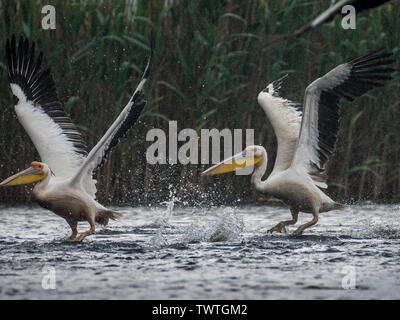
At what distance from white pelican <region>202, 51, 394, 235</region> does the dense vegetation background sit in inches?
72.1

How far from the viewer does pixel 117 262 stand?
6809 mm

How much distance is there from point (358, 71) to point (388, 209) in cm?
251

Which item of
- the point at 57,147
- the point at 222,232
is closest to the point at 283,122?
the point at 222,232

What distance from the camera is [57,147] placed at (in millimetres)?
8320

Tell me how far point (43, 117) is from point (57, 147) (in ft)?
1.17

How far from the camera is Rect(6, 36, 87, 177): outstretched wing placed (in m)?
8.30

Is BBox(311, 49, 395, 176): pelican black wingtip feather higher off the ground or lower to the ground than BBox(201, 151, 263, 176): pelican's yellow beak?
higher

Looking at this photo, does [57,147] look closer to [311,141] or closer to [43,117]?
[43,117]

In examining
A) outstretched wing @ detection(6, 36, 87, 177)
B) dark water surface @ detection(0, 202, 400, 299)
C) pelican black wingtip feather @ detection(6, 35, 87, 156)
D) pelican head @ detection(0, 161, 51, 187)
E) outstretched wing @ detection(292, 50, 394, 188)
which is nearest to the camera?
dark water surface @ detection(0, 202, 400, 299)

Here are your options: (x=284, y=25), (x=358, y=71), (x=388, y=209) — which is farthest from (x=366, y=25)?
(x=358, y=71)

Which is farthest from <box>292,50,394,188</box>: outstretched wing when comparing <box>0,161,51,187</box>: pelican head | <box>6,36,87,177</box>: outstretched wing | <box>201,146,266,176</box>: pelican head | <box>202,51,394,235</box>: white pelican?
<box>0,161,51,187</box>: pelican head

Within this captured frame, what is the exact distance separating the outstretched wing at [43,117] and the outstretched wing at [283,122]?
1.84m

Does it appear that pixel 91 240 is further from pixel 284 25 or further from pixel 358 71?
pixel 284 25

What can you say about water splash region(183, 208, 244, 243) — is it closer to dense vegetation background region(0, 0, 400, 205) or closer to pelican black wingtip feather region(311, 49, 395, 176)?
pelican black wingtip feather region(311, 49, 395, 176)
